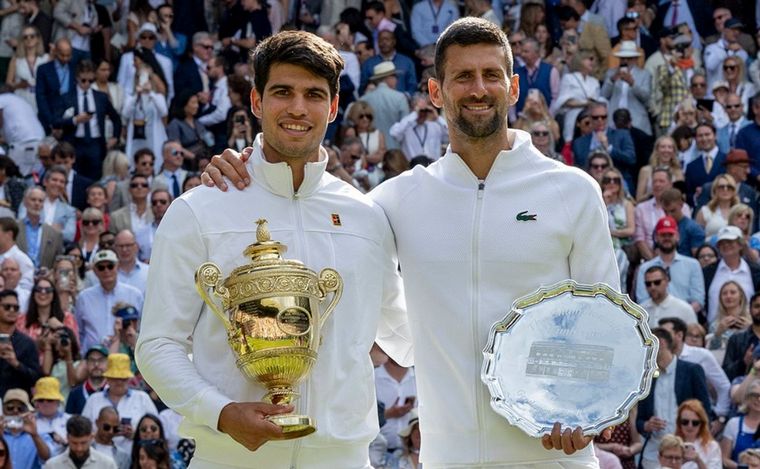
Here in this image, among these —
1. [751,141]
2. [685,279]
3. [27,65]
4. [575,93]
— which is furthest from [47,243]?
[751,141]

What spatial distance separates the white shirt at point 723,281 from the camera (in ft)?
49.8

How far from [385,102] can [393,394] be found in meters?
6.29

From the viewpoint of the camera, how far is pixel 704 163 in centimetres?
1798

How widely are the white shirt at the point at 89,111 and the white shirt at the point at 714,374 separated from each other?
24.5ft

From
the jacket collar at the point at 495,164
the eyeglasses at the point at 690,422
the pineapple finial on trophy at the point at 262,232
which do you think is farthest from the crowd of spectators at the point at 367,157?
the pineapple finial on trophy at the point at 262,232

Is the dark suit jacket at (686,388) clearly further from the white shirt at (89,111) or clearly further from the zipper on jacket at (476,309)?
the white shirt at (89,111)

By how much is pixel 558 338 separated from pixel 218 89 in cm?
1311

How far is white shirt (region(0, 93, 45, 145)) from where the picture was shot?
18812mm

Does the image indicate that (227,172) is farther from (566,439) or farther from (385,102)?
(385,102)

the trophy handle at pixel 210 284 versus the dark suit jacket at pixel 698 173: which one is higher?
the dark suit jacket at pixel 698 173

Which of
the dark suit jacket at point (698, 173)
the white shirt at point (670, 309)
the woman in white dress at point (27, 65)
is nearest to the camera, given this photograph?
the white shirt at point (670, 309)

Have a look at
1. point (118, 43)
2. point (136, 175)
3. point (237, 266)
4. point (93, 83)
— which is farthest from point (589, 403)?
point (118, 43)

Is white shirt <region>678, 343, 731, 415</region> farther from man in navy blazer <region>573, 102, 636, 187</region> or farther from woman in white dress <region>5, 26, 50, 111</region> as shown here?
woman in white dress <region>5, 26, 50, 111</region>

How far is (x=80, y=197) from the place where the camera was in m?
17.2
